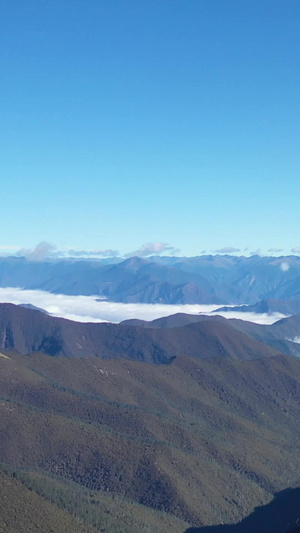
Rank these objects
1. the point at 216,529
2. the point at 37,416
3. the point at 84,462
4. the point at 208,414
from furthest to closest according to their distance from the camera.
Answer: the point at 208,414, the point at 37,416, the point at 84,462, the point at 216,529

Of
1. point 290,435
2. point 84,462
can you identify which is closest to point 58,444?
point 84,462

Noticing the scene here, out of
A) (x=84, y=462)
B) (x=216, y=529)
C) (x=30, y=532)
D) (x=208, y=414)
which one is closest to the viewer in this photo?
(x=30, y=532)

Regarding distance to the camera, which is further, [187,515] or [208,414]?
[208,414]

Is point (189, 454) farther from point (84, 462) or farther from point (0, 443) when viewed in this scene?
point (0, 443)

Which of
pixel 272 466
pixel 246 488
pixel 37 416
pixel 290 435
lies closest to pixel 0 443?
pixel 37 416

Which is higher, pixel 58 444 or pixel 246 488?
pixel 58 444

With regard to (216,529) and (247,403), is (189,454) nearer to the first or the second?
(216,529)
